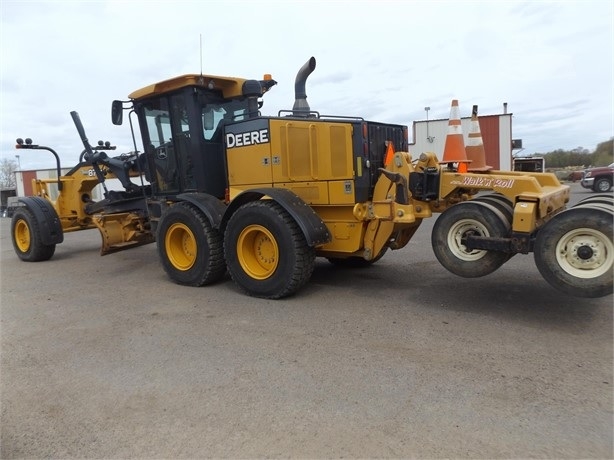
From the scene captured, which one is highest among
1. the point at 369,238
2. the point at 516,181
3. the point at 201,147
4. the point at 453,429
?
the point at 201,147

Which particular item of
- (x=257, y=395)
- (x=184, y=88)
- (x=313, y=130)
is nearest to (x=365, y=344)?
(x=257, y=395)

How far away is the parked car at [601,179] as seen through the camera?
2089 centimetres

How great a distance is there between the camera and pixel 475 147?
18.4 ft

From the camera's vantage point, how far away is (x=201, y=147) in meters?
6.47

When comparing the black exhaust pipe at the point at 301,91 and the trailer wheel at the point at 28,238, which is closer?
the black exhaust pipe at the point at 301,91

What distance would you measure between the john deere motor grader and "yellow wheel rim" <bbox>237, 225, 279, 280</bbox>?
0.02 metres

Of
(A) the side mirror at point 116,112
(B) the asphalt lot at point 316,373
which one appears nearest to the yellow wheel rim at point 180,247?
(B) the asphalt lot at point 316,373

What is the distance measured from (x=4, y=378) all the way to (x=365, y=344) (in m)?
2.87

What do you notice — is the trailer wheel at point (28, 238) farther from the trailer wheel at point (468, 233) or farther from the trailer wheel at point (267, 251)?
the trailer wheel at point (468, 233)

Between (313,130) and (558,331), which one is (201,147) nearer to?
(313,130)

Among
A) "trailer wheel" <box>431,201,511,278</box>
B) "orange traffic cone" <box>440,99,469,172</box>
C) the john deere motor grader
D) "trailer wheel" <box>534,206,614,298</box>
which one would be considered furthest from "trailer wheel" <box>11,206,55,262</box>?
"trailer wheel" <box>534,206,614,298</box>

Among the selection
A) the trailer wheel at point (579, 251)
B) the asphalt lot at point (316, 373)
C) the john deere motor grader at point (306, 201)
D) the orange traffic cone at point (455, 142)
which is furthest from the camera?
the orange traffic cone at point (455, 142)

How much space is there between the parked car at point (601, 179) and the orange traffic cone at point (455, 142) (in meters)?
19.0

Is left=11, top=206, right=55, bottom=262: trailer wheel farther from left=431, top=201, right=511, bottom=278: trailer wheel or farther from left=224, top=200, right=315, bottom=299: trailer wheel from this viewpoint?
left=431, top=201, right=511, bottom=278: trailer wheel
